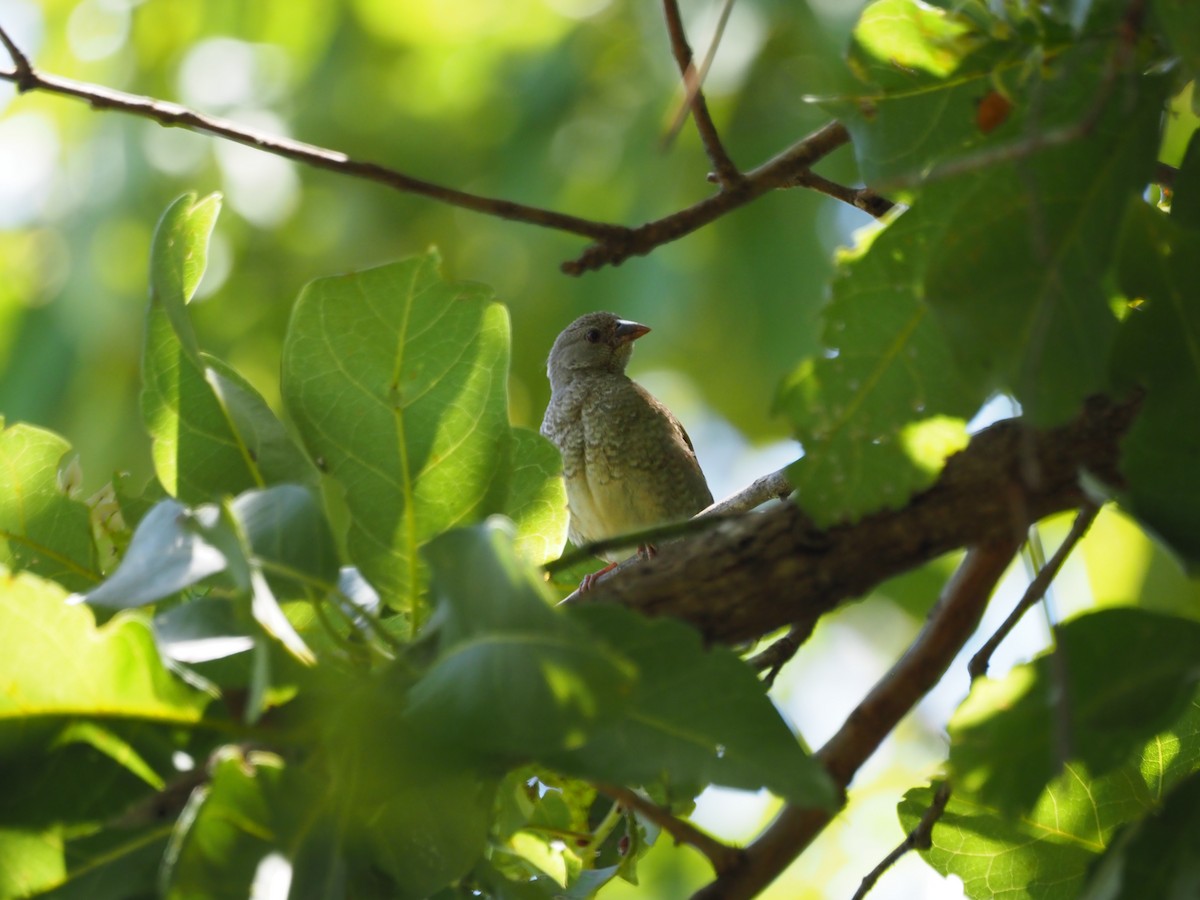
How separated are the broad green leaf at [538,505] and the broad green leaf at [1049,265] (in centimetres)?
75

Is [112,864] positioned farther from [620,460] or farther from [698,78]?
[620,460]

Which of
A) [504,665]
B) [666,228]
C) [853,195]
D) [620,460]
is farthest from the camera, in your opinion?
[620,460]

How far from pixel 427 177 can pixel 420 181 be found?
18.2ft

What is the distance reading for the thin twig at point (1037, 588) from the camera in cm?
189

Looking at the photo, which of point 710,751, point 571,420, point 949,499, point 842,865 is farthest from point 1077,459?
point 842,865

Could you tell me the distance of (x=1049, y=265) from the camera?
143 cm

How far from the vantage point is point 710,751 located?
1.41 meters

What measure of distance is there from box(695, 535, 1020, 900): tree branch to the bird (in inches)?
128

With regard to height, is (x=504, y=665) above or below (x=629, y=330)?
above

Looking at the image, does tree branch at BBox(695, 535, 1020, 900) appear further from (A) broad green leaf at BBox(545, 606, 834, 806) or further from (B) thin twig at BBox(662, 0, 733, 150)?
(B) thin twig at BBox(662, 0, 733, 150)

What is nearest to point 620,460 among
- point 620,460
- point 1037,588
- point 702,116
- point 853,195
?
point 620,460

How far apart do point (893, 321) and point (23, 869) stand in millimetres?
1184

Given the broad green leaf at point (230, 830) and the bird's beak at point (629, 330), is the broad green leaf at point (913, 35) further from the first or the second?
the bird's beak at point (629, 330)

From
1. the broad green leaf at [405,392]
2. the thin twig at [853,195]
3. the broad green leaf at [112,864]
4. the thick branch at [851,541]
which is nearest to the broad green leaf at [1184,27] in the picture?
the thick branch at [851,541]
